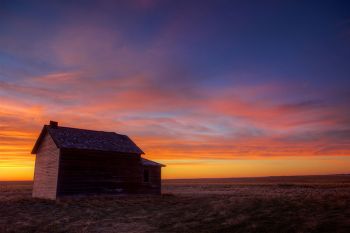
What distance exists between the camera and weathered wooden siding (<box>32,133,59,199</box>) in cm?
2933

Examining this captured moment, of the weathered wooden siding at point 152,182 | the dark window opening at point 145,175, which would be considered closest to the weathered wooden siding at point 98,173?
the weathered wooden siding at point 152,182

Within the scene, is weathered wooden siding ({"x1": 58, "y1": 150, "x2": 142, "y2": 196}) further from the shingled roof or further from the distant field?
the distant field

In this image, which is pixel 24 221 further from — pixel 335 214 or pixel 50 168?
pixel 335 214

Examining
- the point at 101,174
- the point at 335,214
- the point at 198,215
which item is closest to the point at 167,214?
the point at 198,215

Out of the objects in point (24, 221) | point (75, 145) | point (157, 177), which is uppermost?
→ point (75, 145)

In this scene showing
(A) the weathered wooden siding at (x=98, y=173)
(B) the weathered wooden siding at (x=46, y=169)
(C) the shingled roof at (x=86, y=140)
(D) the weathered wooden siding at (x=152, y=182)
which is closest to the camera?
(A) the weathered wooden siding at (x=98, y=173)

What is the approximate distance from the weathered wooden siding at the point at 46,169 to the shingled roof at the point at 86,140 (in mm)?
871

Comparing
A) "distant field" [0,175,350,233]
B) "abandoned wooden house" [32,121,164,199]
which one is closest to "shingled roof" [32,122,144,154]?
"abandoned wooden house" [32,121,164,199]

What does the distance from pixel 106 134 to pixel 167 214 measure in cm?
1714

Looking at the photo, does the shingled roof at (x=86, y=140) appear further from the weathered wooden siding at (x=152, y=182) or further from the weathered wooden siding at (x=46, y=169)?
the weathered wooden siding at (x=152, y=182)

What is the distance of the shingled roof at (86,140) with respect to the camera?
1184 inches

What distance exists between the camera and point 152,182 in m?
35.2

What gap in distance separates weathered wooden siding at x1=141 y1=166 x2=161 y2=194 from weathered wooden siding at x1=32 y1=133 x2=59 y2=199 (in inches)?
365

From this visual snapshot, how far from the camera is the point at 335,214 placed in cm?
1423
